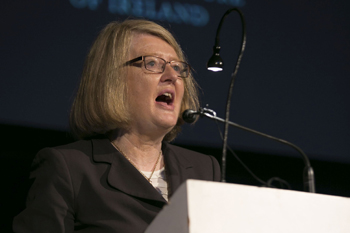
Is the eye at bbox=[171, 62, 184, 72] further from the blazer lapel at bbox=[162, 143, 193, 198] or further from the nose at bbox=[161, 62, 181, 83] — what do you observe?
the blazer lapel at bbox=[162, 143, 193, 198]

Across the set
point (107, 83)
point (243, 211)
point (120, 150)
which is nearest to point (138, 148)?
point (120, 150)

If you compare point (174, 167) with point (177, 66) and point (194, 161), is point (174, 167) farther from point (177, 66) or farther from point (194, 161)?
point (177, 66)

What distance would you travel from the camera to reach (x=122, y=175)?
1.71m

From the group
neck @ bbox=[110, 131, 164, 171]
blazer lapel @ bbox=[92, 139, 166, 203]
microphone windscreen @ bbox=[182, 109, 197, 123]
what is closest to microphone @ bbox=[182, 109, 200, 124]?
microphone windscreen @ bbox=[182, 109, 197, 123]

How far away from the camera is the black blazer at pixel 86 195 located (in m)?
1.54

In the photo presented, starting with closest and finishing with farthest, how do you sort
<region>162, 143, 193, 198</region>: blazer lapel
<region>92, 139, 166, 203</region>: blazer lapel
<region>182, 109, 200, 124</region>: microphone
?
<region>182, 109, 200, 124</region>: microphone → <region>92, 139, 166, 203</region>: blazer lapel → <region>162, 143, 193, 198</region>: blazer lapel

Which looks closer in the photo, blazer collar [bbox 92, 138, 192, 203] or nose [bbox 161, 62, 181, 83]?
blazer collar [bbox 92, 138, 192, 203]

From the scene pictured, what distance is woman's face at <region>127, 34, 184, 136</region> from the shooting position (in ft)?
6.09

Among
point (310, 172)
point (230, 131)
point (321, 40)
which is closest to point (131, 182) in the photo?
point (310, 172)

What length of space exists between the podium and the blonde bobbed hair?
A: 34.7 inches

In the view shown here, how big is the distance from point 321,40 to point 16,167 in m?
2.27

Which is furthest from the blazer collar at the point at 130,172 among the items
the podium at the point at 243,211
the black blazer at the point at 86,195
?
the podium at the point at 243,211

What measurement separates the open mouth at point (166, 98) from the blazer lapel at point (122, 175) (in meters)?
0.31

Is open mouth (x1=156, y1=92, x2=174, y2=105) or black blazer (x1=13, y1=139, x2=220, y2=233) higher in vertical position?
open mouth (x1=156, y1=92, x2=174, y2=105)
